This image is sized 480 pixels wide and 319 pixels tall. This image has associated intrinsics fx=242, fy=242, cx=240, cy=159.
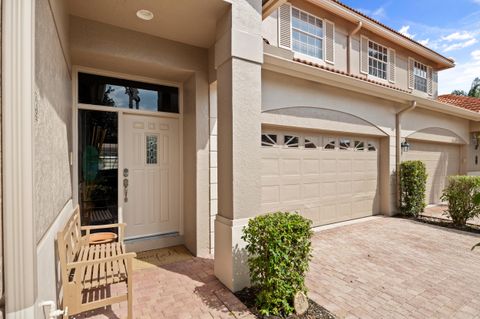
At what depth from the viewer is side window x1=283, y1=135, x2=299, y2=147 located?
551 cm

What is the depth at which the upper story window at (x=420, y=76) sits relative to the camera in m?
10.6

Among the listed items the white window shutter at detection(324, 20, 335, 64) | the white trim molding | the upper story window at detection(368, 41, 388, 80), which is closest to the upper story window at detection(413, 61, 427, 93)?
the upper story window at detection(368, 41, 388, 80)

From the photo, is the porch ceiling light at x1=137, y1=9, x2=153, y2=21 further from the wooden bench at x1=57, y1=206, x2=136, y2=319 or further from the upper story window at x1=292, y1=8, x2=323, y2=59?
the upper story window at x1=292, y1=8, x2=323, y2=59

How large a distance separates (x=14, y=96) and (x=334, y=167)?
6.23 metres

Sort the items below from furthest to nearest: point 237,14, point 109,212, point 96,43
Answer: point 109,212 → point 96,43 → point 237,14

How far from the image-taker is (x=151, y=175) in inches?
183

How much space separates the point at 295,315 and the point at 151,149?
11.8ft

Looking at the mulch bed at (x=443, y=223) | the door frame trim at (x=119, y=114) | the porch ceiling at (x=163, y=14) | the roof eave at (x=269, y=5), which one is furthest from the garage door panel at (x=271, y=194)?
the mulch bed at (x=443, y=223)

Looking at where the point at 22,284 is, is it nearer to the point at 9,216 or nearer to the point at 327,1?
the point at 9,216

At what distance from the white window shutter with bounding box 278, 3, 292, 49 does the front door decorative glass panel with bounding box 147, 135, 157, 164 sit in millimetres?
4597

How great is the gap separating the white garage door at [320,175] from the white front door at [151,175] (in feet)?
6.13

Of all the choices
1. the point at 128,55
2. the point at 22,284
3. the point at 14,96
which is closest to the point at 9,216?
the point at 22,284

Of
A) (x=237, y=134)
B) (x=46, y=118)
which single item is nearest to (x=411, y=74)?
(x=237, y=134)

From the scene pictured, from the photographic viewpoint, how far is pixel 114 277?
2619 mm
